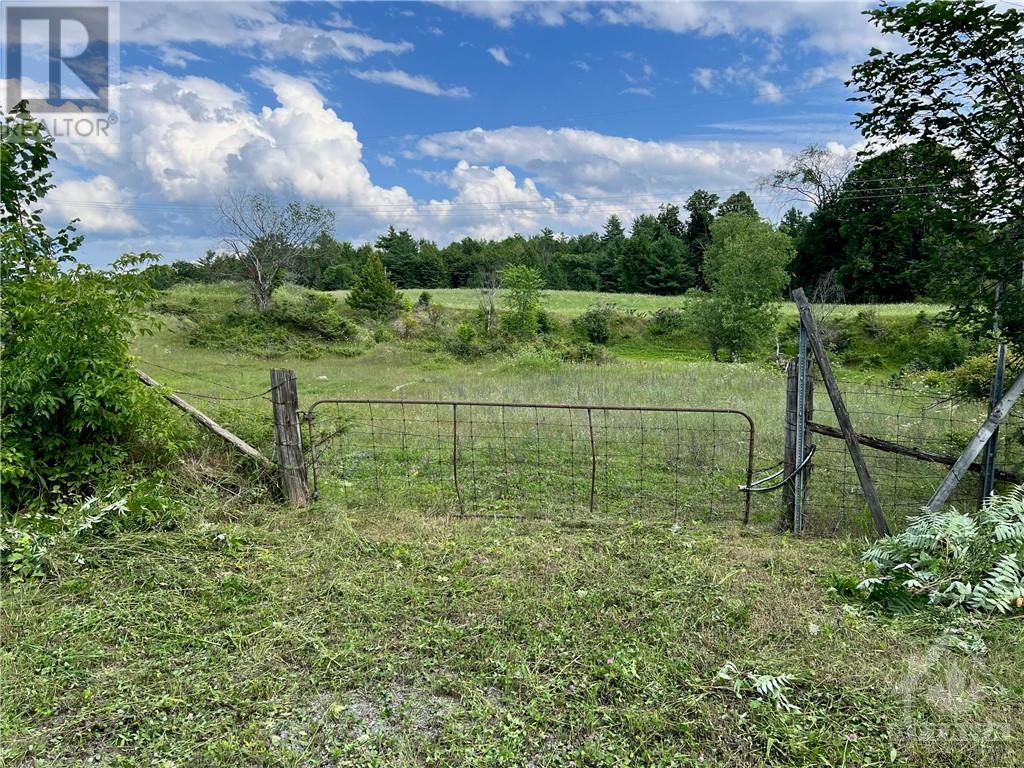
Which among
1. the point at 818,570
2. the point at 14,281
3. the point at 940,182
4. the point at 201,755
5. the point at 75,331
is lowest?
the point at 201,755

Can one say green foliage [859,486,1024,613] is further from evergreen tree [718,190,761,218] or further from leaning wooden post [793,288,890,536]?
evergreen tree [718,190,761,218]

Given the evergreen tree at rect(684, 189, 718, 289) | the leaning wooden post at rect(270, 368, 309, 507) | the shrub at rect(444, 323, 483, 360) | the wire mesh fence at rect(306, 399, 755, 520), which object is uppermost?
the evergreen tree at rect(684, 189, 718, 289)

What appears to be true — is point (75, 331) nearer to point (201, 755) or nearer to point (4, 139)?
point (4, 139)

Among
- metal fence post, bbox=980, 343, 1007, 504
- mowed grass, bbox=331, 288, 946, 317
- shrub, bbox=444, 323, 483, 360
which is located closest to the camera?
metal fence post, bbox=980, 343, 1007, 504

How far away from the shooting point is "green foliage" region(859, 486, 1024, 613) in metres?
3.57

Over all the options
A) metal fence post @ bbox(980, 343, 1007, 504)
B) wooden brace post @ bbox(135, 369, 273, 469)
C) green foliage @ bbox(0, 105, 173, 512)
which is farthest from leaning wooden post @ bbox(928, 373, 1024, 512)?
green foliage @ bbox(0, 105, 173, 512)

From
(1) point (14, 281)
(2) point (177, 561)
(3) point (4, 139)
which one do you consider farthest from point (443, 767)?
(3) point (4, 139)

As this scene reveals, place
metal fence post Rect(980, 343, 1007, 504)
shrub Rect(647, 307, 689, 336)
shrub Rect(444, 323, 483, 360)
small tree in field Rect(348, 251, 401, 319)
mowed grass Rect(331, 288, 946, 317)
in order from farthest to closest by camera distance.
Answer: shrub Rect(647, 307, 689, 336) < small tree in field Rect(348, 251, 401, 319) < mowed grass Rect(331, 288, 946, 317) < shrub Rect(444, 323, 483, 360) < metal fence post Rect(980, 343, 1007, 504)

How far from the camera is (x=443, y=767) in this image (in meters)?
2.57

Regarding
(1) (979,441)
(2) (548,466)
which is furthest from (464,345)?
(1) (979,441)

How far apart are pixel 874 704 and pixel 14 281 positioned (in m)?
6.77

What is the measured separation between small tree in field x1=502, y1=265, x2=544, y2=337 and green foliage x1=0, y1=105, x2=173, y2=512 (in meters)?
25.9

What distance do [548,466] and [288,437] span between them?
3.15m

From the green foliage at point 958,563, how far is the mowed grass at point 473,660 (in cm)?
20
